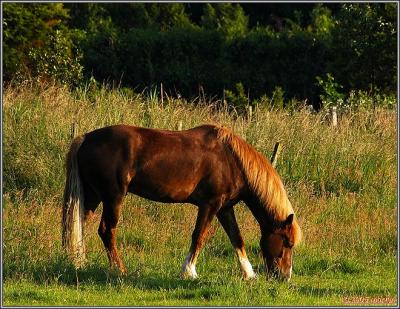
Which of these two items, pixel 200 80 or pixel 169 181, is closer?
pixel 169 181

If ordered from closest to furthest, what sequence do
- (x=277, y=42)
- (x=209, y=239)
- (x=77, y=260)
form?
1. (x=77, y=260)
2. (x=209, y=239)
3. (x=277, y=42)

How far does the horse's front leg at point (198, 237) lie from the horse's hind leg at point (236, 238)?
0.35 meters

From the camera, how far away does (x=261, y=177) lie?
364 inches

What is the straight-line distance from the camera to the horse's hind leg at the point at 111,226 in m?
9.09

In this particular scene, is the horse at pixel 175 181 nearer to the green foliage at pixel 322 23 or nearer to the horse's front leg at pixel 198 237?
the horse's front leg at pixel 198 237

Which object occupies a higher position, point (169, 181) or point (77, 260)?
point (169, 181)

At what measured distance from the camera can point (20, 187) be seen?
13.0 m

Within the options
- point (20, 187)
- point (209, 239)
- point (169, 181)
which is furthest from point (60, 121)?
point (169, 181)

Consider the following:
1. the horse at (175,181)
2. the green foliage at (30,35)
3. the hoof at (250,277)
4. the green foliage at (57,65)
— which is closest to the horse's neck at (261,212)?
the horse at (175,181)

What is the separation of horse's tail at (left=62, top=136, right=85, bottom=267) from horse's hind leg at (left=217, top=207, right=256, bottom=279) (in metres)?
1.49

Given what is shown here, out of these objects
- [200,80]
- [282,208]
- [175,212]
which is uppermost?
[282,208]

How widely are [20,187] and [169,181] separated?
4528 millimetres

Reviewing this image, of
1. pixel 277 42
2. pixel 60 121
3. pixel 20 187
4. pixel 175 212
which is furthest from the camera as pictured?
pixel 277 42

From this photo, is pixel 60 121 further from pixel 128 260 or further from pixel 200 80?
pixel 200 80
